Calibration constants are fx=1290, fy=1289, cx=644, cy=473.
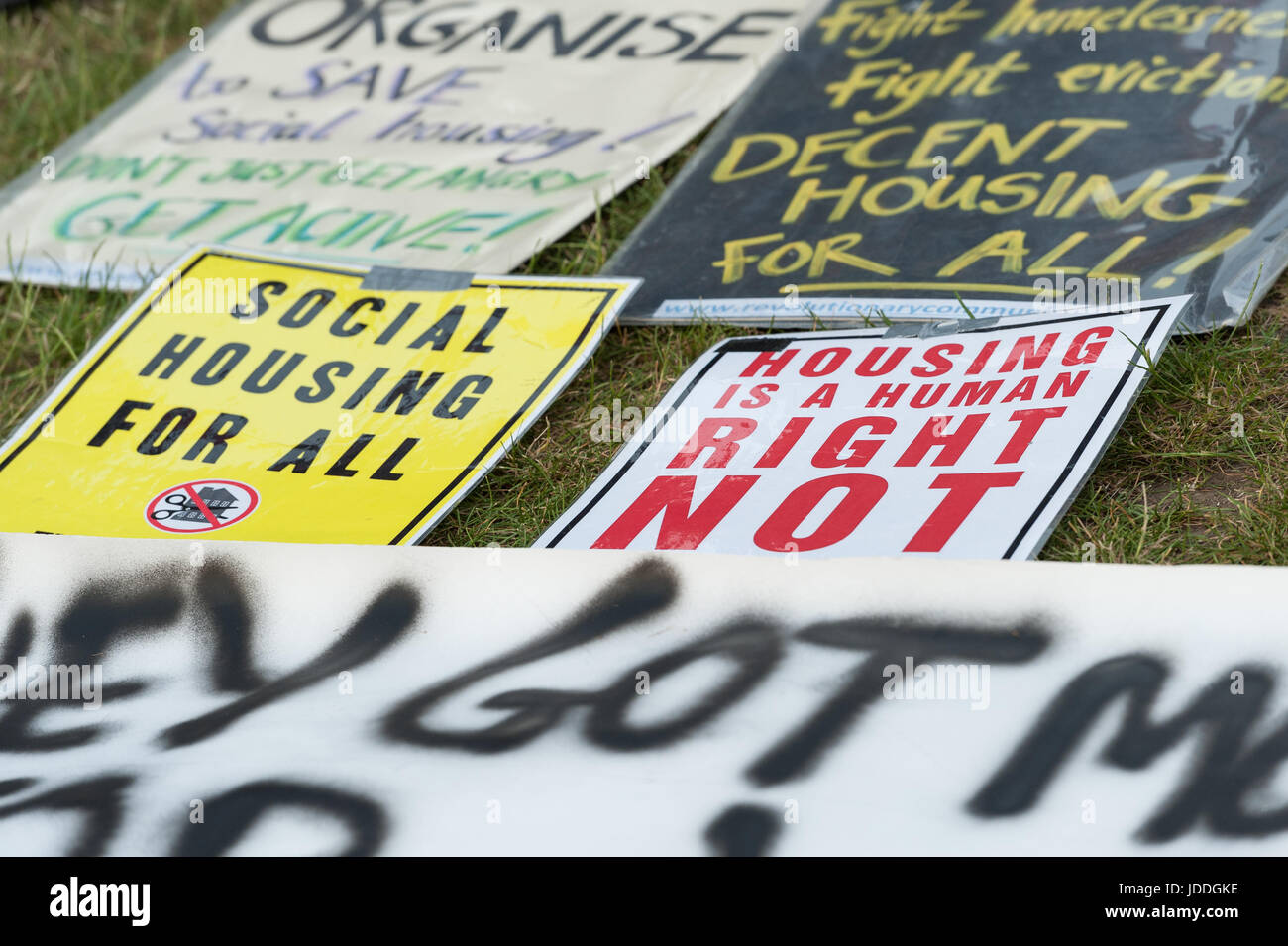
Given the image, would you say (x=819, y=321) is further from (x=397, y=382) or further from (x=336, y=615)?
(x=336, y=615)

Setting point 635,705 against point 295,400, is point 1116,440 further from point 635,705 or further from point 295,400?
point 295,400

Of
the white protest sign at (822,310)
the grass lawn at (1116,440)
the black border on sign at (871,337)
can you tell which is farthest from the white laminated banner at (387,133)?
the black border on sign at (871,337)

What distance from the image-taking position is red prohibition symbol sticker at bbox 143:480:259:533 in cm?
138

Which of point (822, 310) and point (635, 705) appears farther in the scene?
point (822, 310)

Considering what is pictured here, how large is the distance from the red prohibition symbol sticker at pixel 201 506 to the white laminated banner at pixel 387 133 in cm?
50

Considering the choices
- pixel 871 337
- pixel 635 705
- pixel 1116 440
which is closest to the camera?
pixel 635 705

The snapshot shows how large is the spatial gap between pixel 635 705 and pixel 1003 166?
1.03 metres

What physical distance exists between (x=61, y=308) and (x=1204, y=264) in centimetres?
152

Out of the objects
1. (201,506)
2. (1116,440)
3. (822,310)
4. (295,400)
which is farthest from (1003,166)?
(201,506)

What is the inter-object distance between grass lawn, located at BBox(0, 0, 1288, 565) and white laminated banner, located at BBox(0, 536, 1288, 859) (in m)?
0.14

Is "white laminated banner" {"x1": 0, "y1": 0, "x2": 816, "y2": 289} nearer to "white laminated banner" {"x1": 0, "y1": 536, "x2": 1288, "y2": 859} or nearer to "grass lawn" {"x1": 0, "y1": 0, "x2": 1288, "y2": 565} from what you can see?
"grass lawn" {"x1": 0, "y1": 0, "x2": 1288, "y2": 565}

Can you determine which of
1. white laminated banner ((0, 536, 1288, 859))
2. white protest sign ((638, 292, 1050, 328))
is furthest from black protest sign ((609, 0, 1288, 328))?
white laminated banner ((0, 536, 1288, 859))

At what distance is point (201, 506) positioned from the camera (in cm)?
140
